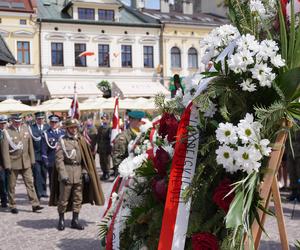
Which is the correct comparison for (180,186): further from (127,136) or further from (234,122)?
(127,136)

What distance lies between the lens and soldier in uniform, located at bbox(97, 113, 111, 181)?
540 inches

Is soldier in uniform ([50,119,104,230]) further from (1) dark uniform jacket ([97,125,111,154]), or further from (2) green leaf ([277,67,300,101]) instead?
(1) dark uniform jacket ([97,125,111,154])

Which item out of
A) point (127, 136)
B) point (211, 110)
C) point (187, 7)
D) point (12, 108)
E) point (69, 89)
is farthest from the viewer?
point (187, 7)

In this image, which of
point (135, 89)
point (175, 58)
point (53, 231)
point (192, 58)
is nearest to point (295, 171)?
point (53, 231)

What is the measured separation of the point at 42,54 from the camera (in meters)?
34.2

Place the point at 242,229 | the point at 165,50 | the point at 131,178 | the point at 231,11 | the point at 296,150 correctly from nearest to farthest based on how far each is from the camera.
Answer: the point at 242,229 < the point at 231,11 < the point at 131,178 < the point at 296,150 < the point at 165,50

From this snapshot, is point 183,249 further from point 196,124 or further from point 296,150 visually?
point 296,150

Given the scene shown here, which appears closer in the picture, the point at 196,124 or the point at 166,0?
the point at 196,124

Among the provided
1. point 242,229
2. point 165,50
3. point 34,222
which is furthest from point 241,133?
point 165,50

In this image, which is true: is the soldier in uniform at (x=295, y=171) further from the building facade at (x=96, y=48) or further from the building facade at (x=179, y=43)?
the building facade at (x=179, y=43)

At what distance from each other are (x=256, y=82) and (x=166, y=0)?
40.7 m

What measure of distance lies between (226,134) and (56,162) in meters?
5.46

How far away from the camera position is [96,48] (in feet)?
119

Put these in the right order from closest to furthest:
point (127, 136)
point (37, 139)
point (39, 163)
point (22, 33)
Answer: point (127, 136) < point (39, 163) < point (37, 139) < point (22, 33)
